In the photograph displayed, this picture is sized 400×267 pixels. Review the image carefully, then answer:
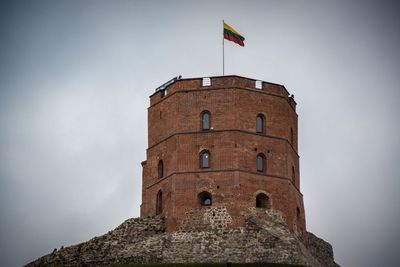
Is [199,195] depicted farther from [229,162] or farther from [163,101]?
[163,101]

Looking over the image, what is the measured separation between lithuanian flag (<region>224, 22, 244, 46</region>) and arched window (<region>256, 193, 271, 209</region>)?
907 centimetres

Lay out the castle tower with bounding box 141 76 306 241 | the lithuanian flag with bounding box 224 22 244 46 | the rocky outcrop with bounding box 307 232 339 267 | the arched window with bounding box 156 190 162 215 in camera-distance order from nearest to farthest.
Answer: the castle tower with bounding box 141 76 306 241 < the arched window with bounding box 156 190 162 215 < the rocky outcrop with bounding box 307 232 339 267 < the lithuanian flag with bounding box 224 22 244 46

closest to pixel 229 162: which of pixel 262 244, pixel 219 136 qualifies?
pixel 219 136

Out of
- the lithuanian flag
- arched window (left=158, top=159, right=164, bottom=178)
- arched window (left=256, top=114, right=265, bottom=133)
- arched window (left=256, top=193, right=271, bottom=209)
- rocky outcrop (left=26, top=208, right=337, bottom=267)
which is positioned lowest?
rocky outcrop (left=26, top=208, right=337, bottom=267)

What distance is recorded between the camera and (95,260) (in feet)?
200

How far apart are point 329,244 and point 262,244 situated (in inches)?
359

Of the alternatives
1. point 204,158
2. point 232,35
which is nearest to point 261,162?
point 204,158

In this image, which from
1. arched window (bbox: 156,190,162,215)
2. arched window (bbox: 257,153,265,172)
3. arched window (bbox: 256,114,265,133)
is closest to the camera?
arched window (bbox: 257,153,265,172)

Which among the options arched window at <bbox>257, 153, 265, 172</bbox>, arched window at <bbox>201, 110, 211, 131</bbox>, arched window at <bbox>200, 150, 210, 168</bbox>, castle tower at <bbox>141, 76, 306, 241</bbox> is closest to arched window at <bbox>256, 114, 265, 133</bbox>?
castle tower at <bbox>141, 76, 306, 241</bbox>

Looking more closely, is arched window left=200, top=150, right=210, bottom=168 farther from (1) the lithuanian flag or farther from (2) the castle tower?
(1) the lithuanian flag

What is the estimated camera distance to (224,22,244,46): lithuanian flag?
213 feet

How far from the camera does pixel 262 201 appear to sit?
6241 centimetres

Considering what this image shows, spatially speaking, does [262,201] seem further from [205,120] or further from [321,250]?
[321,250]

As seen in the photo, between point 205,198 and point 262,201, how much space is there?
312 centimetres
